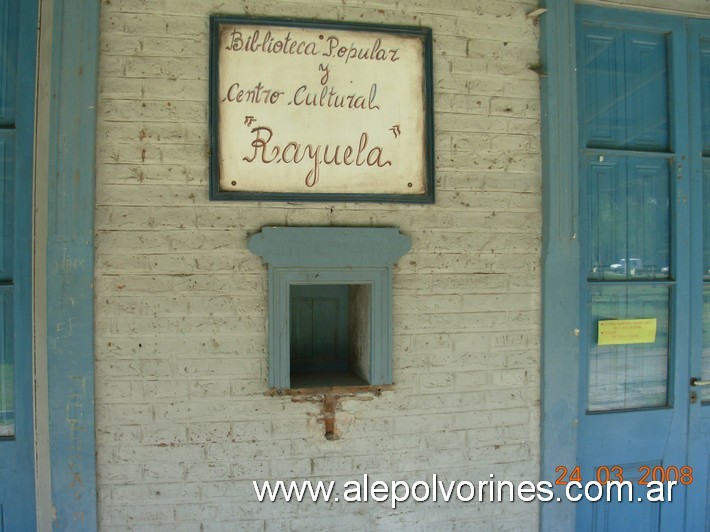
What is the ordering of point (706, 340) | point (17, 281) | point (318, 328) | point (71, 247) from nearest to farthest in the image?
1. point (71, 247)
2. point (17, 281)
3. point (318, 328)
4. point (706, 340)

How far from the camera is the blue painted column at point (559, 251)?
2.63 meters

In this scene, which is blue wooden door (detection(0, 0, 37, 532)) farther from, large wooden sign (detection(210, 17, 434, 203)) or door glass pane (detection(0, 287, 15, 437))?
large wooden sign (detection(210, 17, 434, 203))

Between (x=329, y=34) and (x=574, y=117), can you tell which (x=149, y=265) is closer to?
(x=329, y=34)

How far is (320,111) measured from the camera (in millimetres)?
2465

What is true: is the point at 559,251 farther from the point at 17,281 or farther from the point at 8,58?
the point at 8,58

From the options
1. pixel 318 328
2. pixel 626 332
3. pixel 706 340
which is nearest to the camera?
pixel 318 328

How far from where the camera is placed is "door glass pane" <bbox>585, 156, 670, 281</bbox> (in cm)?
284

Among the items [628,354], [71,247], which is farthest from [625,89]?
[71,247]

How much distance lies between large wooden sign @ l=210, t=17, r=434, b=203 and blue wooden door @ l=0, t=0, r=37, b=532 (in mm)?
908

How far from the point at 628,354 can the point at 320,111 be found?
2.21m

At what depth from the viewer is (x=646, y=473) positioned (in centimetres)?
286

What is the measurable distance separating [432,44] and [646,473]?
8.78 ft

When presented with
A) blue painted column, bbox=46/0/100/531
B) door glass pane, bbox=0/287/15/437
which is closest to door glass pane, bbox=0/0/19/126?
blue painted column, bbox=46/0/100/531

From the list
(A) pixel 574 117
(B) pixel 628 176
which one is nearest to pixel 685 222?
(B) pixel 628 176
